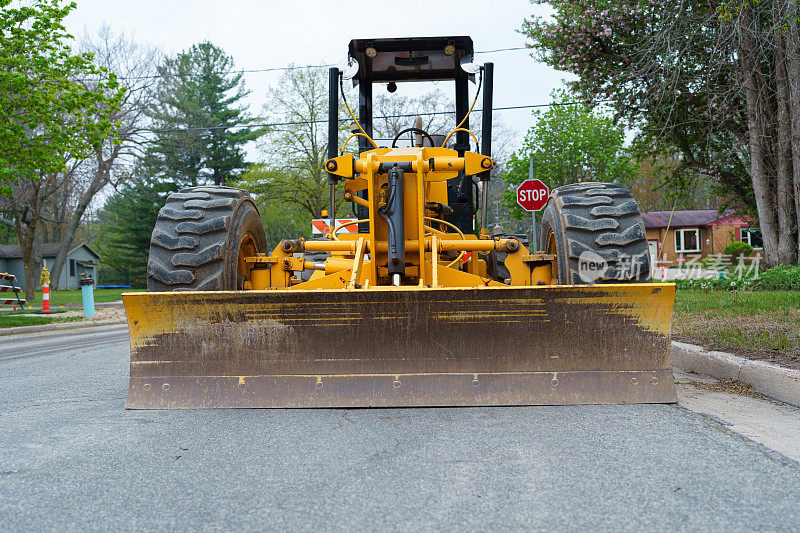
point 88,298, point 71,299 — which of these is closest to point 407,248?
point 88,298

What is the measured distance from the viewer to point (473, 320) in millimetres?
3695

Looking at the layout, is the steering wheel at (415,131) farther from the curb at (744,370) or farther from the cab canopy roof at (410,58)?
the curb at (744,370)

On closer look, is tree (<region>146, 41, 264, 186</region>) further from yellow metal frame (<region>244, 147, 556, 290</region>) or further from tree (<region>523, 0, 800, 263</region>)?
yellow metal frame (<region>244, 147, 556, 290</region>)

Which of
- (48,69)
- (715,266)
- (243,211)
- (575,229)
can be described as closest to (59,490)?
(243,211)

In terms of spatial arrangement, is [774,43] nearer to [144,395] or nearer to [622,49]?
[622,49]

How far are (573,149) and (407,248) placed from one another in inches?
1176

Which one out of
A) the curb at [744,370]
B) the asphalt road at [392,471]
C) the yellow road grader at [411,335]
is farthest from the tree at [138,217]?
the asphalt road at [392,471]

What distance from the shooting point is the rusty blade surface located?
3.65 metres

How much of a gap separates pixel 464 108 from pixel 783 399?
3862 mm

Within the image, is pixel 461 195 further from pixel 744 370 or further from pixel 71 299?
pixel 71 299

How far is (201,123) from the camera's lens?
129ft

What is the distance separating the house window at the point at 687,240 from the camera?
161 feet

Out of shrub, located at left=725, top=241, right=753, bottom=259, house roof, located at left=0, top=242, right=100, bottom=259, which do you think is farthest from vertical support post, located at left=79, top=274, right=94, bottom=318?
house roof, located at left=0, top=242, right=100, bottom=259

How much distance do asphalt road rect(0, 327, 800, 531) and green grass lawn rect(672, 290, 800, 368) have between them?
174 centimetres
